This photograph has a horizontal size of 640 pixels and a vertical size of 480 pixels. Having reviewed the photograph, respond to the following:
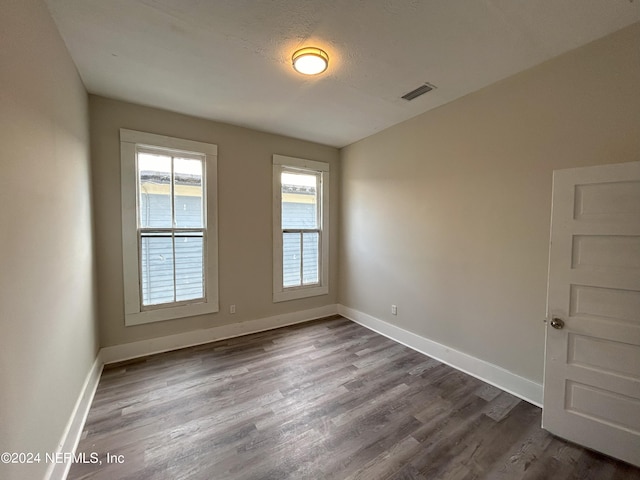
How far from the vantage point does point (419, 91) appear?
2.49 meters

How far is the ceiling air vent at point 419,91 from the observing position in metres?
2.40

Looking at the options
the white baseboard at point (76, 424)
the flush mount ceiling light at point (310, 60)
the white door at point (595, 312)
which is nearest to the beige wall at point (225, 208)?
the white baseboard at point (76, 424)

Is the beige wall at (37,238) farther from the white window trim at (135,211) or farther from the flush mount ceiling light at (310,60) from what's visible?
the flush mount ceiling light at (310,60)

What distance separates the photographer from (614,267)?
1611 millimetres

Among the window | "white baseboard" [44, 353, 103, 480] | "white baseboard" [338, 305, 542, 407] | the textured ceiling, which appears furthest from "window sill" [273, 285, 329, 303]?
the textured ceiling

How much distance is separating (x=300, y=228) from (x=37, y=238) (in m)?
2.92

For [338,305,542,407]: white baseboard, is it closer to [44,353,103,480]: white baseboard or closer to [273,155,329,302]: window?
[273,155,329,302]: window

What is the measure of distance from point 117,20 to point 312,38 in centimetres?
126

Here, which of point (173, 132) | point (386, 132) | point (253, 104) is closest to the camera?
point (253, 104)

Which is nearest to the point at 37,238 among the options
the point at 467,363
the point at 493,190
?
the point at 493,190

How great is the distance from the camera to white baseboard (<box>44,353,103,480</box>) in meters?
1.41

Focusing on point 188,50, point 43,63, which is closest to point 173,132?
point 188,50

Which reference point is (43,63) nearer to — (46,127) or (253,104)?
(46,127)

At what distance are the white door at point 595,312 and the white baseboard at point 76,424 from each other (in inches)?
122
